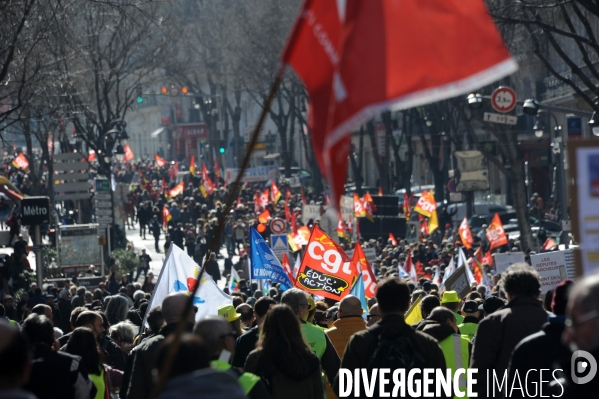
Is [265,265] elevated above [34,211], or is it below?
below

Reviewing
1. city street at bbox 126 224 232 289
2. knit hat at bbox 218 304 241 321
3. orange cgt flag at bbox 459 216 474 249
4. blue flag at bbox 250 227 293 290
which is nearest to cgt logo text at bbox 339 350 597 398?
knit hat at bbox 218 304 241 321

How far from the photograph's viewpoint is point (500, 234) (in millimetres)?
27484

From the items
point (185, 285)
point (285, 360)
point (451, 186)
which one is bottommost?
point (285, 360)

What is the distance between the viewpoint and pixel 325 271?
535 inches

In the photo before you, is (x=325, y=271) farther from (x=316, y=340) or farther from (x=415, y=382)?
(x=415, y=382)

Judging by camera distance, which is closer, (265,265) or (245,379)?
(245,379)

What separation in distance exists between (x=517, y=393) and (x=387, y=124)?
145ft

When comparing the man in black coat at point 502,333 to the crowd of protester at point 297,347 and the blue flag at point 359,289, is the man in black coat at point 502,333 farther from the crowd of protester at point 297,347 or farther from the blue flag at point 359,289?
the blue flag at point 359,289

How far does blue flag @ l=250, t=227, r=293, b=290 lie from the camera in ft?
52.0

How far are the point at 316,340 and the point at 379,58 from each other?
3285 millimetres

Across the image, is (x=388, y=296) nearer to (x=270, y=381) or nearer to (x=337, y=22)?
(x=270, y=381)

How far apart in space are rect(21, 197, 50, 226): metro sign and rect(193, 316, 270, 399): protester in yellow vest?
54.8 ft

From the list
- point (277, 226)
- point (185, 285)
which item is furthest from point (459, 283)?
point (277, 226)

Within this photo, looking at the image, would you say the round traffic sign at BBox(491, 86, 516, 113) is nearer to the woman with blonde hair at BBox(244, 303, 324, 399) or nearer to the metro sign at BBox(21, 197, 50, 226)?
the metro sign at BBox(21, 197, 50, 226)
